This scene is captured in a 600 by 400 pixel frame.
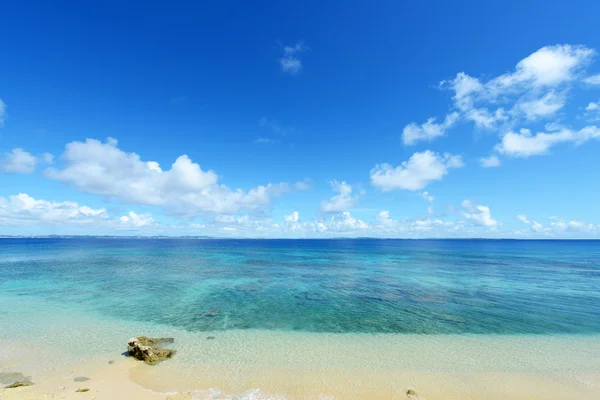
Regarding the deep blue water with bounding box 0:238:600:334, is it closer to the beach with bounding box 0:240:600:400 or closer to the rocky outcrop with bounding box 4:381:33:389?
the beach with bounding box 0:240:600:400

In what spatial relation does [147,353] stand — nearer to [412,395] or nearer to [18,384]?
[18,384]

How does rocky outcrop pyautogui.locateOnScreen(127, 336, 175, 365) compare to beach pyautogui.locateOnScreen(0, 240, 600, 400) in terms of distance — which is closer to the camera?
beach pyautogui.locateOnScreen(0, 240, 600, 400)

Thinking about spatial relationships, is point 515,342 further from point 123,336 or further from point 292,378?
point 123,336

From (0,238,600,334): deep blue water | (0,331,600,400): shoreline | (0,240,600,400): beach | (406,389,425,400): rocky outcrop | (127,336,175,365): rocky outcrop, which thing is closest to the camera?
(406,389,425,400): rocky outcrop

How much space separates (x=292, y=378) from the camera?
15.1 m

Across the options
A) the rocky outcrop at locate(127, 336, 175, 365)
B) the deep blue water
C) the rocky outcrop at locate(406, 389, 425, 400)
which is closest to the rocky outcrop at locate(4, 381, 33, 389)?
the rocky outcrop at locate(127, 336, 175, 365)

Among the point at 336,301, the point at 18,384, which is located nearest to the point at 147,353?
→ the point at 18,384

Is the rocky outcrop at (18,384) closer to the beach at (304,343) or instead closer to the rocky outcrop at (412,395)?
the beach at (304,343)

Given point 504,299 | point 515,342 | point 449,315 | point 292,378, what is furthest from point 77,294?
point 504,299

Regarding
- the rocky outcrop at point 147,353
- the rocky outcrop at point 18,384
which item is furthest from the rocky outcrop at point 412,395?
the rocky outcrop at point 18,384

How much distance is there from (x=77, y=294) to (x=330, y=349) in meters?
31.6

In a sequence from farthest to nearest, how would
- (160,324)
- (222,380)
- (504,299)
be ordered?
(504,299)
(160,324)
(222,380)

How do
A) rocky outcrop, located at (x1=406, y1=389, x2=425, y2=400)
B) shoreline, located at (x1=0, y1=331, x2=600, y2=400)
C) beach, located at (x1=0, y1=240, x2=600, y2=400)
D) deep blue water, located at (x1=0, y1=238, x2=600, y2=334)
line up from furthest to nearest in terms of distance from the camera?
deep blue water, located at (x1=0, y1=238, x2=600, y2=334), beach, located at (x1=0, y1=240, x2=600, y2=400), shoreline, located at (x1=0, y1=331, x2=600, y2=400), rocky outcrop, located at (x1=406, y1=389, x2=425, y2=400)

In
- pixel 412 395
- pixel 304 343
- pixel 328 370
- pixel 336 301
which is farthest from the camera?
pixel 336 301
